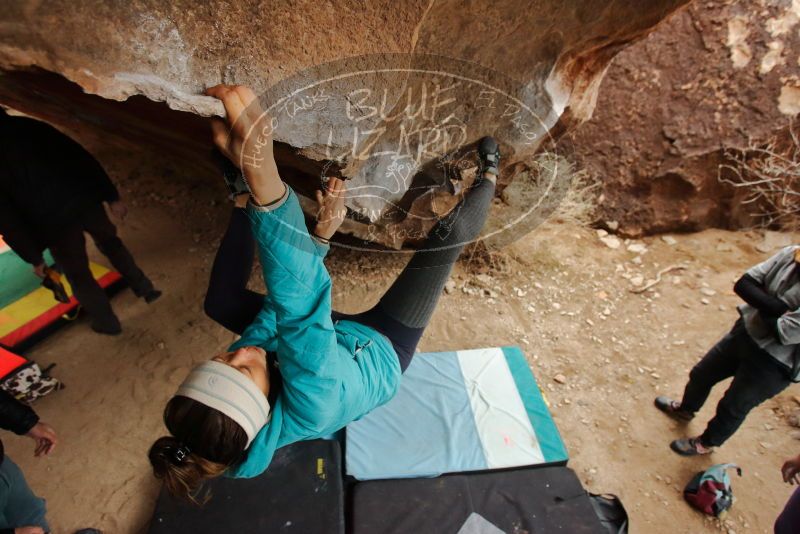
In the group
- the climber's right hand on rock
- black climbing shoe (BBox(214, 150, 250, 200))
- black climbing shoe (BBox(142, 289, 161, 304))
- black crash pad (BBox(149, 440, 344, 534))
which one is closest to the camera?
the climber's right hand on rock

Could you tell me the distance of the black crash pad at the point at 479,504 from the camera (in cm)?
188

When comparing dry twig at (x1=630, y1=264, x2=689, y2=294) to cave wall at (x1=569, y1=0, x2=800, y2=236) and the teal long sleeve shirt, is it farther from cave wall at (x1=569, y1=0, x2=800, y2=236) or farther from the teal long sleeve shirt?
the teal long sleeve shirt

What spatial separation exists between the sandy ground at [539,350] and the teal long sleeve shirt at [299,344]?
4.66 ft

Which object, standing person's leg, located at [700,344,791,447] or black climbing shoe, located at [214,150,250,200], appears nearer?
black climbing shoe, located at [214,150,250,200]

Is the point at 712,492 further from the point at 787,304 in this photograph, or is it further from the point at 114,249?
the point at 114,249

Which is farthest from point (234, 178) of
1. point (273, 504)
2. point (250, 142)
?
point (273, 504)

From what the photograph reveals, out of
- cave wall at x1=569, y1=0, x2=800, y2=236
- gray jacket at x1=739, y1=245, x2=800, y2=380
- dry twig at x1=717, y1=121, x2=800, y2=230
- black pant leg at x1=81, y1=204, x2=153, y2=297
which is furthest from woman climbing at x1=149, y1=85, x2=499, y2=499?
dry twig at x1=717, y1=121, x2=800, y2=230

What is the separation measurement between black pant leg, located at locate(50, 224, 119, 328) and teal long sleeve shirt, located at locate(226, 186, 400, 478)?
1.66m

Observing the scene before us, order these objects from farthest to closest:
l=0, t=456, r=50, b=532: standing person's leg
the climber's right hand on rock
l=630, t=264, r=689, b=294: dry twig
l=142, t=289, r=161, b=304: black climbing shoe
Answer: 1. l=630, t=264, r=689, b=294: dry twig
2. l=142, t=289, r=161, b=304: black climbing shoe
3. l=0, t=456, r=50, b=532: standing person's leg
4. the climber's right hand on rock

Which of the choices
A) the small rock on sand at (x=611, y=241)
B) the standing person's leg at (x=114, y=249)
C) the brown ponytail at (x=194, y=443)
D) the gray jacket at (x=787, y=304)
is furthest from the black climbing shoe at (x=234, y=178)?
the small rock on sand at (x=611, y=241)

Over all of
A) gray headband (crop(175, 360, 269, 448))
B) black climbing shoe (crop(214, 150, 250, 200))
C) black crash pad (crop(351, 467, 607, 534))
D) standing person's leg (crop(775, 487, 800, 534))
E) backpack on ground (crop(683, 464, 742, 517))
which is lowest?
black crash pad (crop(351, 467, 607, 534))

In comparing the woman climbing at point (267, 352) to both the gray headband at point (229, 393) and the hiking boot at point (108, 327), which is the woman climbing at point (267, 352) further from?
the hiking boot at point (108, 327)

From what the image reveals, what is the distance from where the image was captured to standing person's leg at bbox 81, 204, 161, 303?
100.0 inches

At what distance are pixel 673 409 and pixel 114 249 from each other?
3376mm
